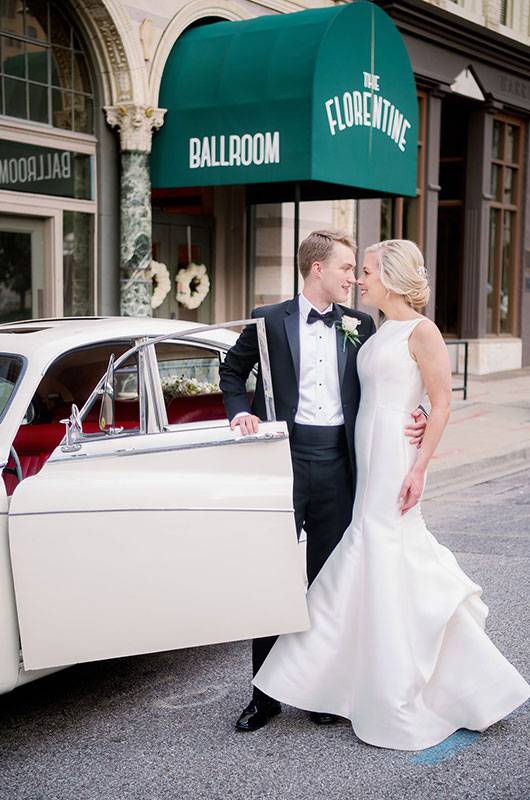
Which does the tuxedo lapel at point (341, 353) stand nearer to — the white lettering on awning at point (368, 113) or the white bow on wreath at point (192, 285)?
the white lettering on awning at point (368, 113)

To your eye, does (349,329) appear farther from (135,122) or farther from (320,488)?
(135,122)

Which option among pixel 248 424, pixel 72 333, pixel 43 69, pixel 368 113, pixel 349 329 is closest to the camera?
pixel 248 424

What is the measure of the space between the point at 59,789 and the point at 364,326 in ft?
6.96

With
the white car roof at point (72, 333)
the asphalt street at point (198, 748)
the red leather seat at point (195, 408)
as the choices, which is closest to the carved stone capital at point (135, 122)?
the white car roof at point (72, 333)

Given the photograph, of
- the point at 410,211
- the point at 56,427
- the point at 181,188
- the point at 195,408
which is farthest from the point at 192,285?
the point at 56,427

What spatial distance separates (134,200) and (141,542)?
8.26 m

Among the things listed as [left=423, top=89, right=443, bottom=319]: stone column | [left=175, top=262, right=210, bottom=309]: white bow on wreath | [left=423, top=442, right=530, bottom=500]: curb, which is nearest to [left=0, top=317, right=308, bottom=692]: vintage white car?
[left=423, top=442, right=530, bottom=500]: curb

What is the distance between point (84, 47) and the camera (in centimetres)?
1126

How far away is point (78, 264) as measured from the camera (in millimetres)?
11453

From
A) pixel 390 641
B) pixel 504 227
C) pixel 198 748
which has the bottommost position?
pixel 198 748

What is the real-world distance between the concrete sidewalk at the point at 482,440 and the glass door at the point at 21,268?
14.9 feet

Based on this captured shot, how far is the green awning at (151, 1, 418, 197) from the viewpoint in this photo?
10.6 m

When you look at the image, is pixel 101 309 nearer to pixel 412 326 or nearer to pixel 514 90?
pixel 412 326

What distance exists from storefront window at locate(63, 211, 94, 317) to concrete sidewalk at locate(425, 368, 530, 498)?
4.22 m
